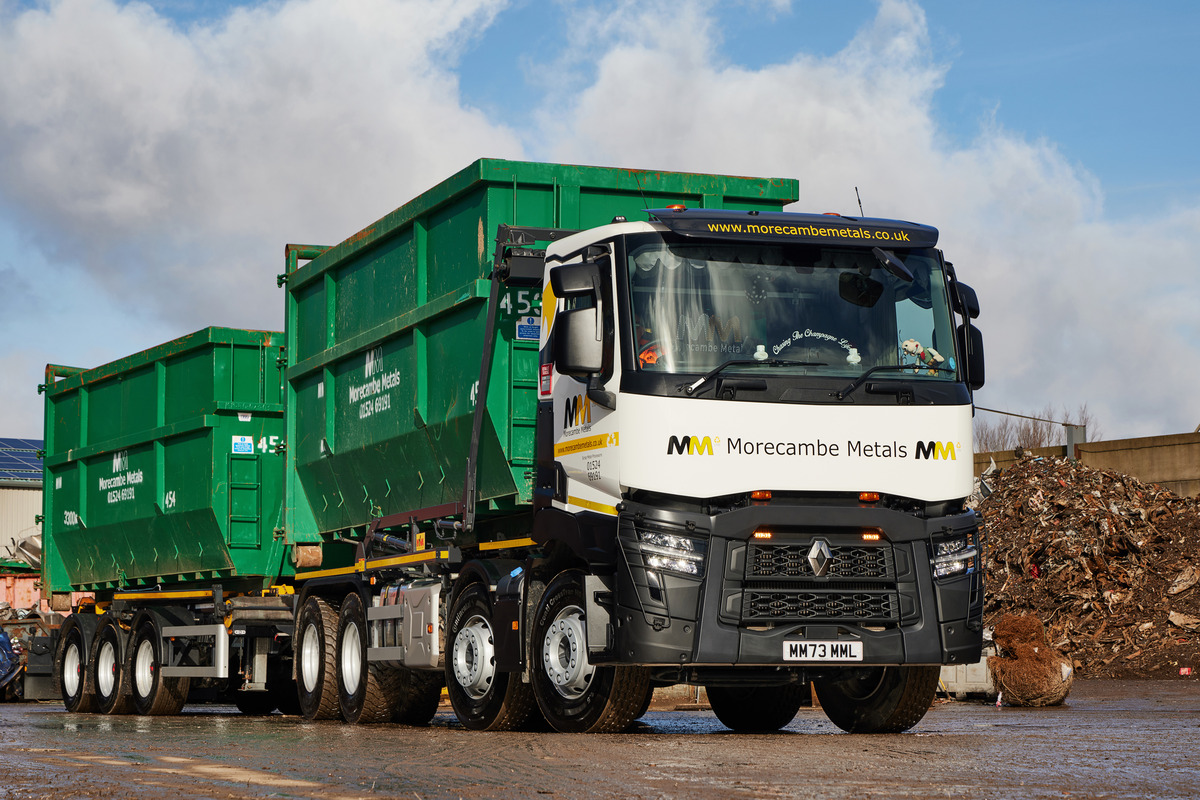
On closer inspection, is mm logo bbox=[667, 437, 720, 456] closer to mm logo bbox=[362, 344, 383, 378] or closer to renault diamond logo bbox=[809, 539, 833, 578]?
renault diamond logo bbox=[809, 539, 833, 578]

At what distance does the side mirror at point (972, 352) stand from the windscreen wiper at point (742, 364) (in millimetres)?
923

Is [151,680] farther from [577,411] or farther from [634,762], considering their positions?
[634,762]

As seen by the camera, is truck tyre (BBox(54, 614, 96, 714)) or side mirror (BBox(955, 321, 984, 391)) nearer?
side mirror (BBox(955, 321, 984, 391))

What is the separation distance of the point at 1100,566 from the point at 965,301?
45.3 ft

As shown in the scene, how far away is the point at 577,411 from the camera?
9.78 m

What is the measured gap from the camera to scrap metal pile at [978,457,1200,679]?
2050 cm

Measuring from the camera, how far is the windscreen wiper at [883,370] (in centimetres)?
920

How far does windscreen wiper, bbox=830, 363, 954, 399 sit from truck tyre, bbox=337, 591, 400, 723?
5258 mm

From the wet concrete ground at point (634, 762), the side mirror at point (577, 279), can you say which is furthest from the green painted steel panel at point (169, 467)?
the side mirror at point (577, 279)

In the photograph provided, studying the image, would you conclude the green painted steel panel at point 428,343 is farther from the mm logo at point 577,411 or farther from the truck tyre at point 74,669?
the truck tyre at point 74,669

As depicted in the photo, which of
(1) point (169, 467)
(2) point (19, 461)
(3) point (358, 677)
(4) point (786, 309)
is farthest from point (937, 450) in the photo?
(2) point (19, 461)

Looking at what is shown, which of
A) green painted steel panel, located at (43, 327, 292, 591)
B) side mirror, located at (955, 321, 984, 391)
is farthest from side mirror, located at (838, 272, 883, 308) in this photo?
green painted steel panel, located at (43, 327, 292, 591)

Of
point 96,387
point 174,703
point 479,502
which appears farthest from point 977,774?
point 96,387

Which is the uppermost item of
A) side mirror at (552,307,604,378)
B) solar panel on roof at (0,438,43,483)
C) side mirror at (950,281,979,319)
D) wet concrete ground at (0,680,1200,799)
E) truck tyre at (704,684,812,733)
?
solar panel on roof at (0,438,43,483)
